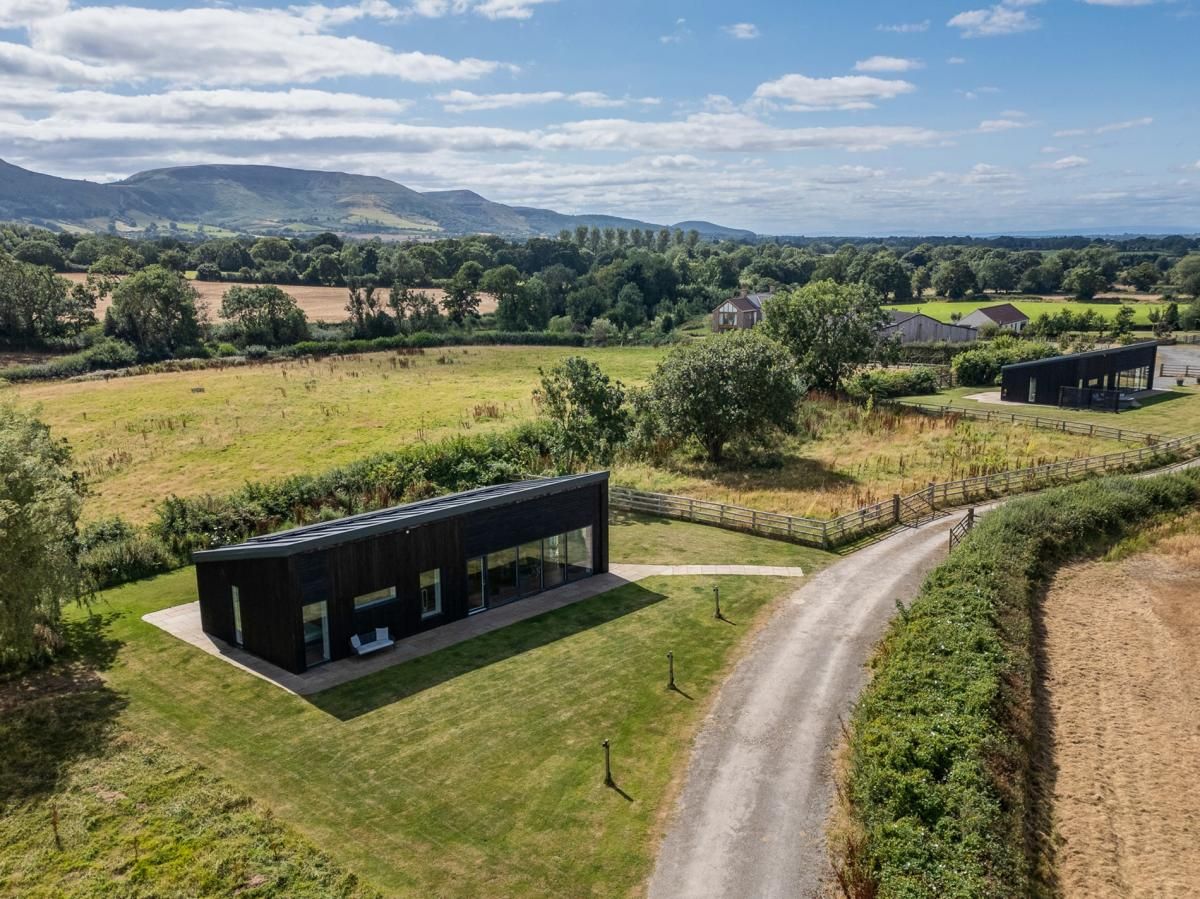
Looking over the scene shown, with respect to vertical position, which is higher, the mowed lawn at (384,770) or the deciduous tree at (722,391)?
the deciduous tree at (722,391)

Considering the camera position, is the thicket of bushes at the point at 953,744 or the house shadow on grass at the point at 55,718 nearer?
the thicket of bushes at the point at 953,744

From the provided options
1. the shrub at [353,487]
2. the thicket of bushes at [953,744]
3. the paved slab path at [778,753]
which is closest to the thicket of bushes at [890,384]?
the shrub at [353,487]

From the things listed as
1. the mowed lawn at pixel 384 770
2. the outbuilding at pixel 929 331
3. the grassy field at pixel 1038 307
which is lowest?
the mowed lawn at pixel 384 770

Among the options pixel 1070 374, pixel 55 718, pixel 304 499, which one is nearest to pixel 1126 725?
pixel 55 718

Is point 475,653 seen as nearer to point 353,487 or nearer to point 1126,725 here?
point 353,487

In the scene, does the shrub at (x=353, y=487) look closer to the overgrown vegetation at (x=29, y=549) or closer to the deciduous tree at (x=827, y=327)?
the overgrown vegetation at (x=29, y=549)

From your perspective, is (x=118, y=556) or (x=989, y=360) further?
(x=989, y=360)
